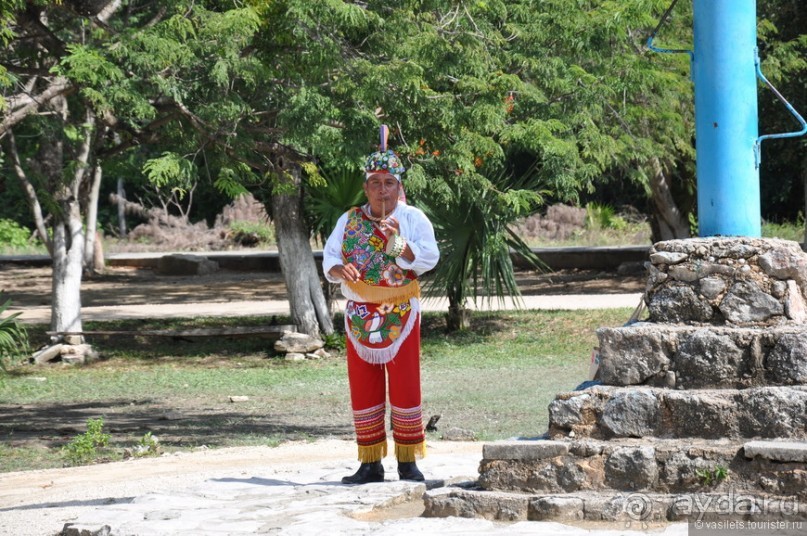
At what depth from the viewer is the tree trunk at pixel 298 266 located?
1560 centimetres

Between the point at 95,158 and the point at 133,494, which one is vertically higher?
the point at 95,158

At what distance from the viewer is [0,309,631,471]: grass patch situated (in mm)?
9906

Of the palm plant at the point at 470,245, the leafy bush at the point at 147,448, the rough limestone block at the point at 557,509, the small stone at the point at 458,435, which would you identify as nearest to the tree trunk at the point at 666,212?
the palm plant at the point at 470,245

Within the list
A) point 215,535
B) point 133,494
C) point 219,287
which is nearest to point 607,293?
point 219,287

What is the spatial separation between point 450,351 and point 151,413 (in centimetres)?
508

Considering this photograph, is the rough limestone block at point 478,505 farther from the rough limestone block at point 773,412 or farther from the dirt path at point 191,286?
the dirt path at point 191,286

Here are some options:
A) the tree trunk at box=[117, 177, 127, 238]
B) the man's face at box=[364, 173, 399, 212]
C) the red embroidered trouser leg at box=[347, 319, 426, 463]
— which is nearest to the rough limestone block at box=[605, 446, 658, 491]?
→ the red embroidered trouser leg at box=[347, 319, 426, 463]

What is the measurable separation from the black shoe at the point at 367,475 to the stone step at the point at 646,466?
85cm

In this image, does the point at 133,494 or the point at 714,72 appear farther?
the point at 133,494

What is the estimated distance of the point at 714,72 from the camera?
584cm

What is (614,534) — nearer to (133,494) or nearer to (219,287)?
(133,494)

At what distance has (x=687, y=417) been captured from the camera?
532cm

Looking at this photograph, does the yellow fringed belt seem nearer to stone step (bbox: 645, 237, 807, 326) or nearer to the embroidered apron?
the embroidered apron

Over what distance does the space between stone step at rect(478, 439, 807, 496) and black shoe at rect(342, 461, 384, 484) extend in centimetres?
85
